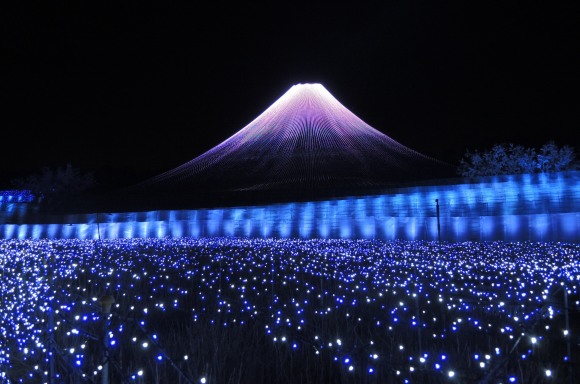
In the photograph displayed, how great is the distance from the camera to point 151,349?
4625 mm

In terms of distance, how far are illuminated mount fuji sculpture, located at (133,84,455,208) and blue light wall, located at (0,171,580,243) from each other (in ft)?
25.0

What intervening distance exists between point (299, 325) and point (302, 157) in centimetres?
3491

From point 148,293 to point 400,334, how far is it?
383cm

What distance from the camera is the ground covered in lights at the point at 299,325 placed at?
3.92 meters

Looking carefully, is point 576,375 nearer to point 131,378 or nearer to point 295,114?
point 131,378

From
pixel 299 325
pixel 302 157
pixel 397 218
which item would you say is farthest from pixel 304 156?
pixel 299 325

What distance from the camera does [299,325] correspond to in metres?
5.45

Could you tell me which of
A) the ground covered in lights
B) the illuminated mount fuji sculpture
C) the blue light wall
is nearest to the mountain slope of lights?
the illuminated mount fuji sculpture

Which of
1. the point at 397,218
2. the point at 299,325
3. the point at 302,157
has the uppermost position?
the point at 302,157

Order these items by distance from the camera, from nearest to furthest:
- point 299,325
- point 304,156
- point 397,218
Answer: point 299,325 → point 397,218 → point 304,156

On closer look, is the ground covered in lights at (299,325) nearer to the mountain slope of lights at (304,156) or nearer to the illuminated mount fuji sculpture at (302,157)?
the illuminated mount fuji sculpture at (302,157)

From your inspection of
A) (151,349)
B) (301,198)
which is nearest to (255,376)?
(151,349)

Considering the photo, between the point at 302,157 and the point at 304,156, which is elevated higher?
the point at 304,156

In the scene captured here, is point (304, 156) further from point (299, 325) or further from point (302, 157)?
point (299, 325)
